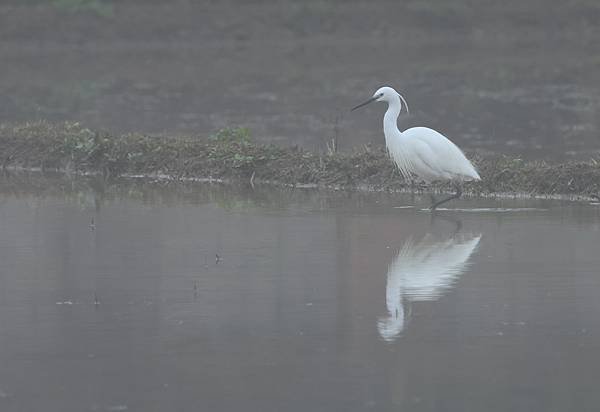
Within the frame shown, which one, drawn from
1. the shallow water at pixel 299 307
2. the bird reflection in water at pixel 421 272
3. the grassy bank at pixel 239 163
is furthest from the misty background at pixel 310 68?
the bird reflection in water at pixel 421 272

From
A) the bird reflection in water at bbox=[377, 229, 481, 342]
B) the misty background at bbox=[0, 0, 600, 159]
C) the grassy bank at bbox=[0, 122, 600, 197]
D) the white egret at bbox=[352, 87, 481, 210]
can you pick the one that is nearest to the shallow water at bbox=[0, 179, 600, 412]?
Answer: the bird reflection in water at bbox=[377, 229, 481, 342]

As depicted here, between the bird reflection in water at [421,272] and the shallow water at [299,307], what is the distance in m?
0.02

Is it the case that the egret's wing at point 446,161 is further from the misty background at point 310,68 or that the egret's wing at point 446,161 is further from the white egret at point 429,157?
the misty background at point 310,68

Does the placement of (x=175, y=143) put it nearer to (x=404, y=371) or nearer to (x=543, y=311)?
(x=543, y=311)

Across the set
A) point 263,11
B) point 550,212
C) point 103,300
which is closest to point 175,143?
point 550,212

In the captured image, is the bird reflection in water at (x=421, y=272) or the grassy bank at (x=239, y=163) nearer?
the bird reflection in water at (x=421, y=272)

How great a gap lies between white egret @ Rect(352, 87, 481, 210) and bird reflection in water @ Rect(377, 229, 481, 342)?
1.59m

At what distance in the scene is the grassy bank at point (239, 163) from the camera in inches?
549

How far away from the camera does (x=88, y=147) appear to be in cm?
1641

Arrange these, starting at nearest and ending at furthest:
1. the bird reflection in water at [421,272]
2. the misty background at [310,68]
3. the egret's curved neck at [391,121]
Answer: the bird reflection in water at [421,272] → the egret's curved neck at [391,121] → the misty background at [310,68]

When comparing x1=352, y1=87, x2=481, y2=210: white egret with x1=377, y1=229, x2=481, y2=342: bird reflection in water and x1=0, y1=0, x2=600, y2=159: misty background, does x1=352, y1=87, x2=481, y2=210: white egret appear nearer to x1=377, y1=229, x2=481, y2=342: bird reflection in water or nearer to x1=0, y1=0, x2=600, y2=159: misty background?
x1=377, y1=229, x2=481, y2=342: bird reflection in water

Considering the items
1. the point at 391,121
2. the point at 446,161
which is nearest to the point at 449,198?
the point at 446,161

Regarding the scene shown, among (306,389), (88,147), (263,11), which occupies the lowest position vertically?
(306,389)

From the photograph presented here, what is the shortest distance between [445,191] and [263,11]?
35.0 m
